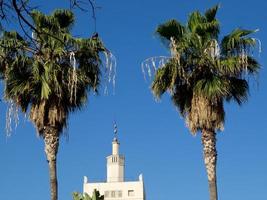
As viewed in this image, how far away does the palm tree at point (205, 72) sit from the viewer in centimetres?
1956

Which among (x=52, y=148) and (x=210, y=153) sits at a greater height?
(x=52, y=148)

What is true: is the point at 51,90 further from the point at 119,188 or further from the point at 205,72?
the point at 119,188

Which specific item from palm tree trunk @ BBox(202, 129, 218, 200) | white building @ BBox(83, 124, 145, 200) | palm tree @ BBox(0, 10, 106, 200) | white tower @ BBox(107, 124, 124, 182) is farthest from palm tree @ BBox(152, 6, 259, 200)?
white tower @ BBox(107, 124, 124, 182)

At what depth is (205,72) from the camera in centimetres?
2003

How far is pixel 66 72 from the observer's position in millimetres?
19625

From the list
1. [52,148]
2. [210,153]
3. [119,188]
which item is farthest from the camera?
[119,188]

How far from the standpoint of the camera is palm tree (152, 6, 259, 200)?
19562 millimetres

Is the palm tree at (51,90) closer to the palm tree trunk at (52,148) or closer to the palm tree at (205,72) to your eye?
the palm tree trunk at (52,148)

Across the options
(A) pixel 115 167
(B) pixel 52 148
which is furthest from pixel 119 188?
(B) pixel 52 148

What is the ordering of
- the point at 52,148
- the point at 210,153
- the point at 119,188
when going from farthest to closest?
the point at 119,188 < the point at 52,148 < the point at 210,153

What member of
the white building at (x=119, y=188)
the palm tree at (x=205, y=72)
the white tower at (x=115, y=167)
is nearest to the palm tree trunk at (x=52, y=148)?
the palm tree at (x=205, y=72)

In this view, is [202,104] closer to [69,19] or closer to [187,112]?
[187,112]

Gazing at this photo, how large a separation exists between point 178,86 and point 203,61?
117cm

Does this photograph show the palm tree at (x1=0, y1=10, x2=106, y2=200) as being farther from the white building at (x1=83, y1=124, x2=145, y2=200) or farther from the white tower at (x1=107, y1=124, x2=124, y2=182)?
the white tower at (x1=107, y1=124, x2=124, y2=182)
